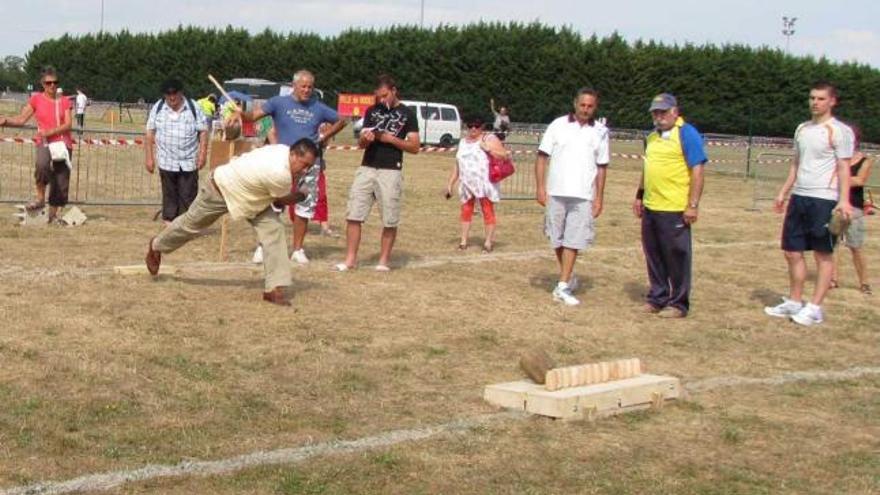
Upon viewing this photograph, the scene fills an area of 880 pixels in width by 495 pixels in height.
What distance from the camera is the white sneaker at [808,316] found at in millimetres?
9719

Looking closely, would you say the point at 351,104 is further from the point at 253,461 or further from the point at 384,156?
the point at 253,461

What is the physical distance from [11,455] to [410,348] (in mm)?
3172

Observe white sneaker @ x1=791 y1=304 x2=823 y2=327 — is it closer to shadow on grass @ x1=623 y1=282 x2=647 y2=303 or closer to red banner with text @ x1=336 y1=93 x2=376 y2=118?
shadow on grass @ x1=623 y1=282 x2=647 y2=303

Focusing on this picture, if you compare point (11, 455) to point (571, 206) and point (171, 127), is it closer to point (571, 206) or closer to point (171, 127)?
point (571, 206)

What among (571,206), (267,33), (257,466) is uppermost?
(267,33)

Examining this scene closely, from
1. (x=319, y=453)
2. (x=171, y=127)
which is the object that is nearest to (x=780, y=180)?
(x=171, y=127)

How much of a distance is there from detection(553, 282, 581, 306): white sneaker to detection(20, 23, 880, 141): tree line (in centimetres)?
4365

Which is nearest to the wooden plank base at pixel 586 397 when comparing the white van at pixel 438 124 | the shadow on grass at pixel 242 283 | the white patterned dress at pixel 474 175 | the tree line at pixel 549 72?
the shadow on grass at pixel 242 283

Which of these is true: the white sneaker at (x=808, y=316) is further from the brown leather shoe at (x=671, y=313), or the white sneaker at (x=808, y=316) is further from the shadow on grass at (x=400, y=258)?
the shadow on grass at (x=400, y=258)

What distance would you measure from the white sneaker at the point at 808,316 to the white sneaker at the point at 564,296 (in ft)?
5.70

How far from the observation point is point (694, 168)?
952 centimetres

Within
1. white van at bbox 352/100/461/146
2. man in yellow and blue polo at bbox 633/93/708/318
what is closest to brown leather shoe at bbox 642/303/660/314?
man in yellow and blue polo at bbox 633/93/708/318

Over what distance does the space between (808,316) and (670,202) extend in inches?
55.7

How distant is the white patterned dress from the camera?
13398mm
